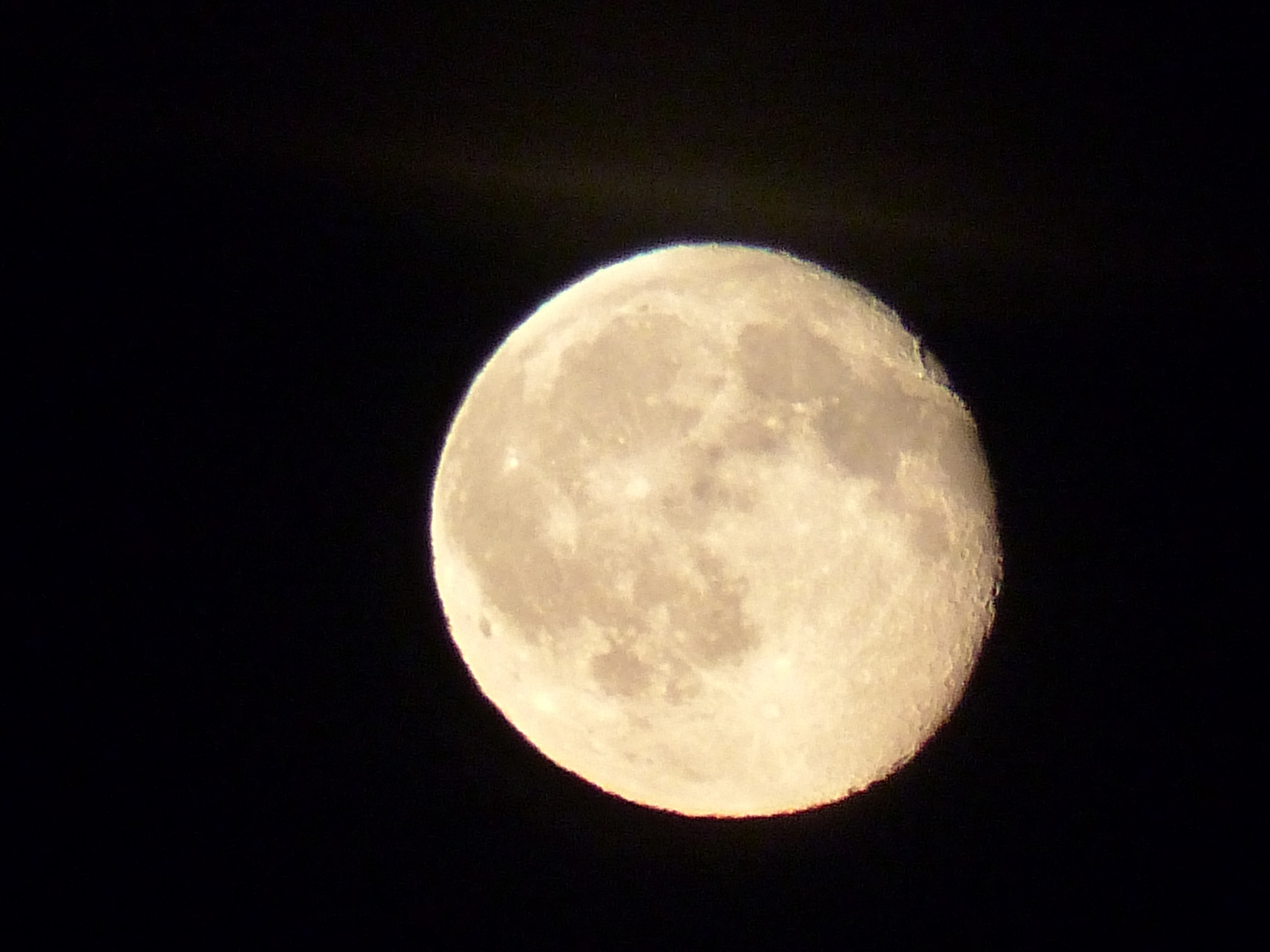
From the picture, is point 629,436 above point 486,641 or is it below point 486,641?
above

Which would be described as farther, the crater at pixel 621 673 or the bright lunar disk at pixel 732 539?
the crater at pixel 621 673

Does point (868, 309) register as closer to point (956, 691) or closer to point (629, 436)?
point (629, 436)

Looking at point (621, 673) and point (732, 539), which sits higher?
point (732, 539)

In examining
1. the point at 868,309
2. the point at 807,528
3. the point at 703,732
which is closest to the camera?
the point at 807,528

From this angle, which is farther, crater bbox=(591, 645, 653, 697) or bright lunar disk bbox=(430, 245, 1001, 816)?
crater bbox=(591, 645, 653, 697)

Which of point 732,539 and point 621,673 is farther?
point 621,673

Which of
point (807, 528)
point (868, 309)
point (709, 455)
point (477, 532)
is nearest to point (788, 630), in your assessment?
point (807, 528)

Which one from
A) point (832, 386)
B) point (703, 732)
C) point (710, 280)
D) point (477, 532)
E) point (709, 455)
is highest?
point (710, 280)

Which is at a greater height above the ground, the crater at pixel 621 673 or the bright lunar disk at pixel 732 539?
the bright lunar disk at pixel 732 539
